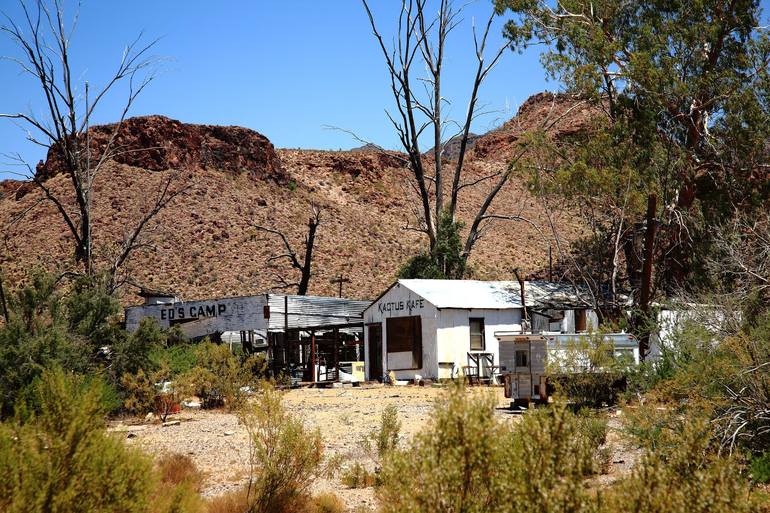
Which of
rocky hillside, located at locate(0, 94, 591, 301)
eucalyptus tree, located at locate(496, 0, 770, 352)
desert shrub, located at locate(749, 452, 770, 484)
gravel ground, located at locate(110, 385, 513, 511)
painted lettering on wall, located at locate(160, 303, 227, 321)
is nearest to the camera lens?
desert shrub, located at locate(749, 452, 770, 484)

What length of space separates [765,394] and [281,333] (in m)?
26.3

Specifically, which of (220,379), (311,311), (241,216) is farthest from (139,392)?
(241,216)

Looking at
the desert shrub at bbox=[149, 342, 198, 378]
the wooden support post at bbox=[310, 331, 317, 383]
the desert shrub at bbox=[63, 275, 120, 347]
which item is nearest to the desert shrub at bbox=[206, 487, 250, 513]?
the desert shrub at bbox=[63, 275, 120, 347]

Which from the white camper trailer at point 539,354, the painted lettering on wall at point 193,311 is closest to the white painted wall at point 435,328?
the painted lettering on wall at point 193,311

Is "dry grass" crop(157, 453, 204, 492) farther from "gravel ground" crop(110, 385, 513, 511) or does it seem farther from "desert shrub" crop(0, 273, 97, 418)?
"desert shrub" crop(0, 273, 97, 418)

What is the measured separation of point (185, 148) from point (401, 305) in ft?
156

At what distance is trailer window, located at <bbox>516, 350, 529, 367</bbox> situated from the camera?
1900 centimetres

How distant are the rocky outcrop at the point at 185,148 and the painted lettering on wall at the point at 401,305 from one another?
43.2 meters

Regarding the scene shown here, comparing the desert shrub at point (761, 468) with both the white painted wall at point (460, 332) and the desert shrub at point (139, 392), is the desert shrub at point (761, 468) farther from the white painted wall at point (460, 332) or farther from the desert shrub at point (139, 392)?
the white painted wall at point (460, 332)

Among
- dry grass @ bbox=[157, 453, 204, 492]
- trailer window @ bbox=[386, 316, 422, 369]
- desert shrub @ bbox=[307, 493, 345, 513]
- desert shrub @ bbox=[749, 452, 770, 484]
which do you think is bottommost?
desert shrub @ bbox=[307, 493, 345, 513]

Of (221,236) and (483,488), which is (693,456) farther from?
(221,236)

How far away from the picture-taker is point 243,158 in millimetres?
76438

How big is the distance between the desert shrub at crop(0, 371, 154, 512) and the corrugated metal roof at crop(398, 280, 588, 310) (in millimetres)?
22821

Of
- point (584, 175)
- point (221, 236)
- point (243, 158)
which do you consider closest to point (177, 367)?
point (584, 175)
